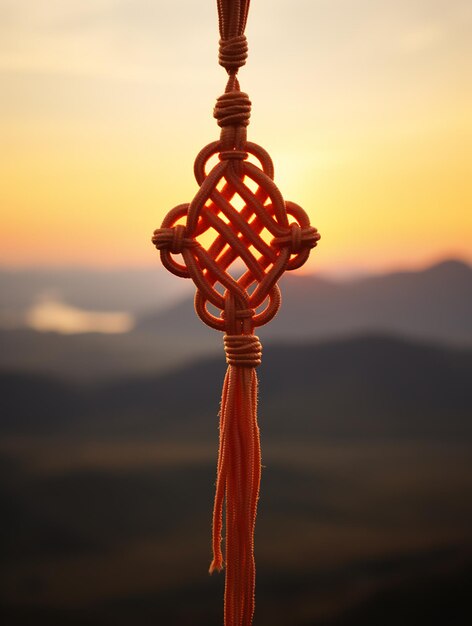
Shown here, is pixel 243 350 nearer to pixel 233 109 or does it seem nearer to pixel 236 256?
pixel 236 256

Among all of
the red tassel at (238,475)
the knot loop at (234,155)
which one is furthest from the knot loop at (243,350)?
the knot loop at (234,155)

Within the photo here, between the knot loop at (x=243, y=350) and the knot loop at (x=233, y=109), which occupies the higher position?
the knot loop at (x=233, y=109)

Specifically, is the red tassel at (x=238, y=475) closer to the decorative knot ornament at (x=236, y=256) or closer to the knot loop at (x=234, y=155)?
the decorative knot ornament at (x=236, y=256)

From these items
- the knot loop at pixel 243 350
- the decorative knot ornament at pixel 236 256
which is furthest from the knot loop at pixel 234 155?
the knot loop at pixel 243 350

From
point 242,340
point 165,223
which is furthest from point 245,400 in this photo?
point 165,223

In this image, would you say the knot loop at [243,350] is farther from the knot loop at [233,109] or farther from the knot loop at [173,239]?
the knot loop at [233,109]

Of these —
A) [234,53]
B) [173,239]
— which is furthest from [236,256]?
[234,53]

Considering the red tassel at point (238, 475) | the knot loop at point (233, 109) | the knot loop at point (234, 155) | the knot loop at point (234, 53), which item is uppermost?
the knot loop at point (234, 53)
